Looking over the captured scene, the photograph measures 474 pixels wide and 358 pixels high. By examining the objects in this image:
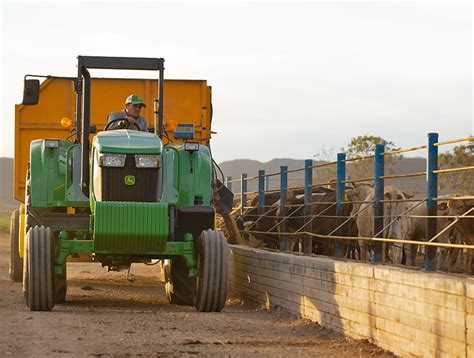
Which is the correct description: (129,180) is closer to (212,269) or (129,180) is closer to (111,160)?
(111,160)

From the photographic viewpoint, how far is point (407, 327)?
9719 millimetres

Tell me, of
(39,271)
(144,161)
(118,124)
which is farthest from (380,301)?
(118,124)

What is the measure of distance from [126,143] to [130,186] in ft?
1.78

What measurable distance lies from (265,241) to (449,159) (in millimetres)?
20353

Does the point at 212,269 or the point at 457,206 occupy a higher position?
the point at 457,206

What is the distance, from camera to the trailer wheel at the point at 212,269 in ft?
45.6

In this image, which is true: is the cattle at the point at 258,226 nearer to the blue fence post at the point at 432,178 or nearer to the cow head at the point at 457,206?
the cow head at the point at 457,206

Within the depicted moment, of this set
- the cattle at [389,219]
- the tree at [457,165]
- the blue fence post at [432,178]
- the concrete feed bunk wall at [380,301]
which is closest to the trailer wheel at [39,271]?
the concrete feed bunk wall at [380,301]

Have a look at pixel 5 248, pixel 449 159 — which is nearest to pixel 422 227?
pixel 5 248

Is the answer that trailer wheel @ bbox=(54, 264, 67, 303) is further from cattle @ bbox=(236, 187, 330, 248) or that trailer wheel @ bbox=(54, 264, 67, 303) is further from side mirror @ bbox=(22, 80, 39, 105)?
cattle @ bbox=(236, 187, 330, 248)

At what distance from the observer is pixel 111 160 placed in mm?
13828

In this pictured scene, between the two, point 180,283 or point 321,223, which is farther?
point 321,223

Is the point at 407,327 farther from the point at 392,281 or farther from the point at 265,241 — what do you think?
the point at 265,241

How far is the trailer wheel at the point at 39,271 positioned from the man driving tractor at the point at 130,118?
206cm
